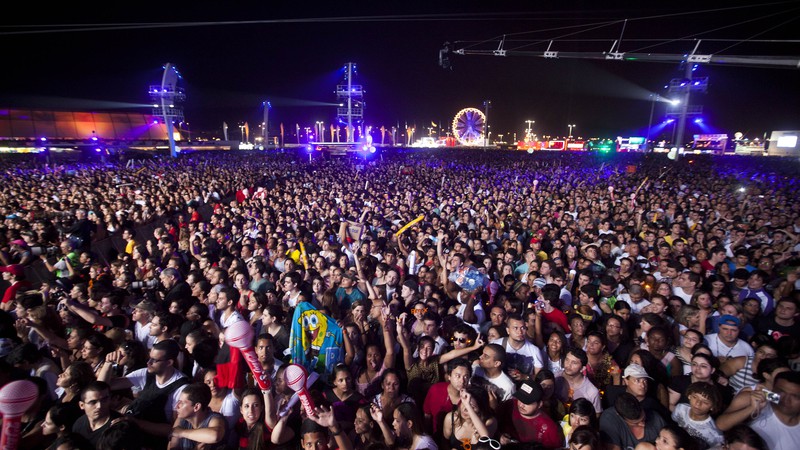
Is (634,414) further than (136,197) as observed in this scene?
No

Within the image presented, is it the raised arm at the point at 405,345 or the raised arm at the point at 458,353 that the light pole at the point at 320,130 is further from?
the raised arm at the point at 458,353

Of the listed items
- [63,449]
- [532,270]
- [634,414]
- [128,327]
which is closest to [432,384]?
[634,414]

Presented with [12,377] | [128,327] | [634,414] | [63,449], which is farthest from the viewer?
[128,327]

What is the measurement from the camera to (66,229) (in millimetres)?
7469

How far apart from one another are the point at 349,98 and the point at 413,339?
153 ft

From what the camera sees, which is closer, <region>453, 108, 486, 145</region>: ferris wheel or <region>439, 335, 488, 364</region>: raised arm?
<region>439, 335, 488, 364</region>: raised arm

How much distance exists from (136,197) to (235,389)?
1182 centimetres

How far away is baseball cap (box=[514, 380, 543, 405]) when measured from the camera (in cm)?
275

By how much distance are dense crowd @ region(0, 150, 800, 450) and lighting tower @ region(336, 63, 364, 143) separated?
Answer: 4187 cm

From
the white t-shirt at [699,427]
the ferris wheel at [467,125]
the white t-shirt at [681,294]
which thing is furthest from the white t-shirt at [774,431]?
the ferris wheel at [467,125]

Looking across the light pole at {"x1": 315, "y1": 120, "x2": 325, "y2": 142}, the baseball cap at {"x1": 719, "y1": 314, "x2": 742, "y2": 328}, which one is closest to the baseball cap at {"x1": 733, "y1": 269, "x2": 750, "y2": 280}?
the baseball cap at {"x1": 719, "y1": 314, "x2": 742, "y2": 328}

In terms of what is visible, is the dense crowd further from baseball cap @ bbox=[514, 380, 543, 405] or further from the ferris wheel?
the ferris wheel

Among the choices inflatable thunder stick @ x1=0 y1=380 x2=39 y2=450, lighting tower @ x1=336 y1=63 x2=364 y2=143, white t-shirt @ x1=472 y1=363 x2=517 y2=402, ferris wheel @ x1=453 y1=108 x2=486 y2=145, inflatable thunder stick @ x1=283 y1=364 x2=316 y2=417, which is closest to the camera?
inflatable thunder stick @ x1=0 y1=380 x2=39 y2=450

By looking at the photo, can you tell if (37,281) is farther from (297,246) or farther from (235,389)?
(235,389)
